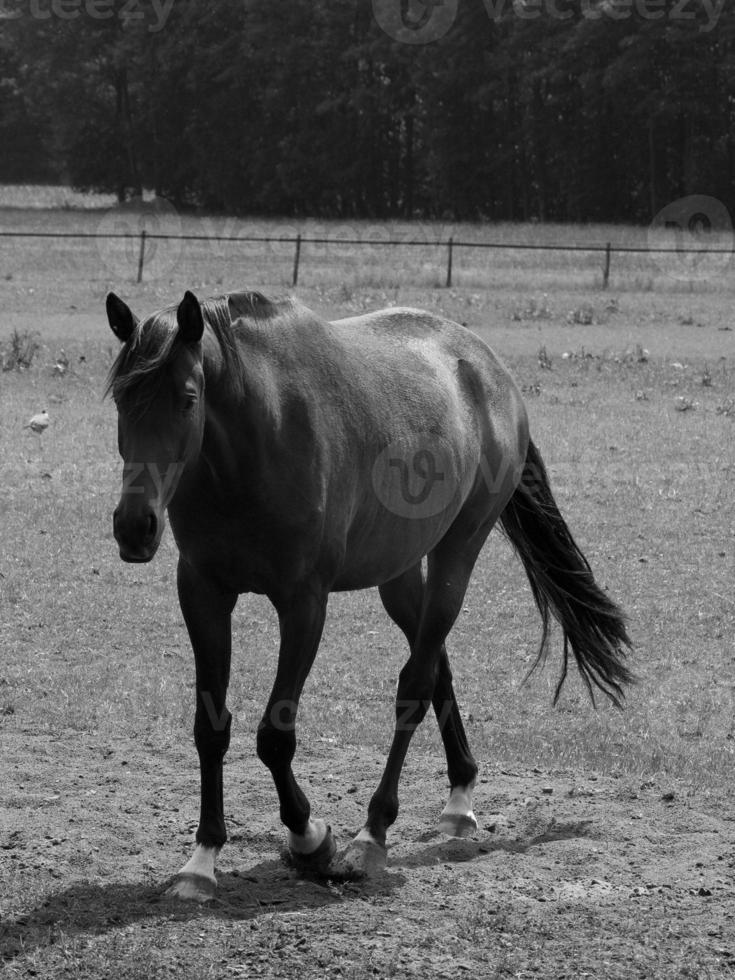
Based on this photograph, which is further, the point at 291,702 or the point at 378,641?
the point at 378,641

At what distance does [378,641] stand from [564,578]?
6.82 ft

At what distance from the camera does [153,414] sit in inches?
147

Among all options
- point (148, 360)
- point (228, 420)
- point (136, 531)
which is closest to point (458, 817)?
point (228, 420)

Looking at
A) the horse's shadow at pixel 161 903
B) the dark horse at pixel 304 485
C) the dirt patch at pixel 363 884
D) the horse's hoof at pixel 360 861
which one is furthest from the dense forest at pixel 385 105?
the horse's shadow at pixel 161 903

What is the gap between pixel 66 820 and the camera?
16.5 ft

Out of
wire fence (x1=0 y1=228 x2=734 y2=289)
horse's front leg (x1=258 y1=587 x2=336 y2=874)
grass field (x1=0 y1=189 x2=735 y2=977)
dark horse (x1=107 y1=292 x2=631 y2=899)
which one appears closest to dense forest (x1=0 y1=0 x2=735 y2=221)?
wire fence (x1=0 y1=228 x2=734 y2=289)

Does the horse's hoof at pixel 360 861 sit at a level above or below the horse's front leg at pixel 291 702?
below

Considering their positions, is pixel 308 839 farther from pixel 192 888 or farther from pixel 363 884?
pixel 192 888

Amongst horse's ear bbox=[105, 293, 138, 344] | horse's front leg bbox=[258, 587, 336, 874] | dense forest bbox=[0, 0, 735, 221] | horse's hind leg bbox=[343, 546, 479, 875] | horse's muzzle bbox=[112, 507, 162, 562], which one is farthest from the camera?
dense forest bbox=[0, 0, 735, 221]

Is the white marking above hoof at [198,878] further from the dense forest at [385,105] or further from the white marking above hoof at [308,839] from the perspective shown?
the dense forest at [385,105]

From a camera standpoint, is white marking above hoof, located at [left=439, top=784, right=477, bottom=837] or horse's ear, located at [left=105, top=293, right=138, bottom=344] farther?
white marking above hoof, located at [left=439, top=784, right=477, bottom=837]

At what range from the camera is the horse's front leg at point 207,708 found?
4336mm

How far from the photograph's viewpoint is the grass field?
211 inches

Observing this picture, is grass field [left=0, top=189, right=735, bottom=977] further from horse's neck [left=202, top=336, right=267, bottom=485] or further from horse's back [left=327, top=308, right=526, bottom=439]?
horse's back [left=327, top=308, right=526, bottom=439]
